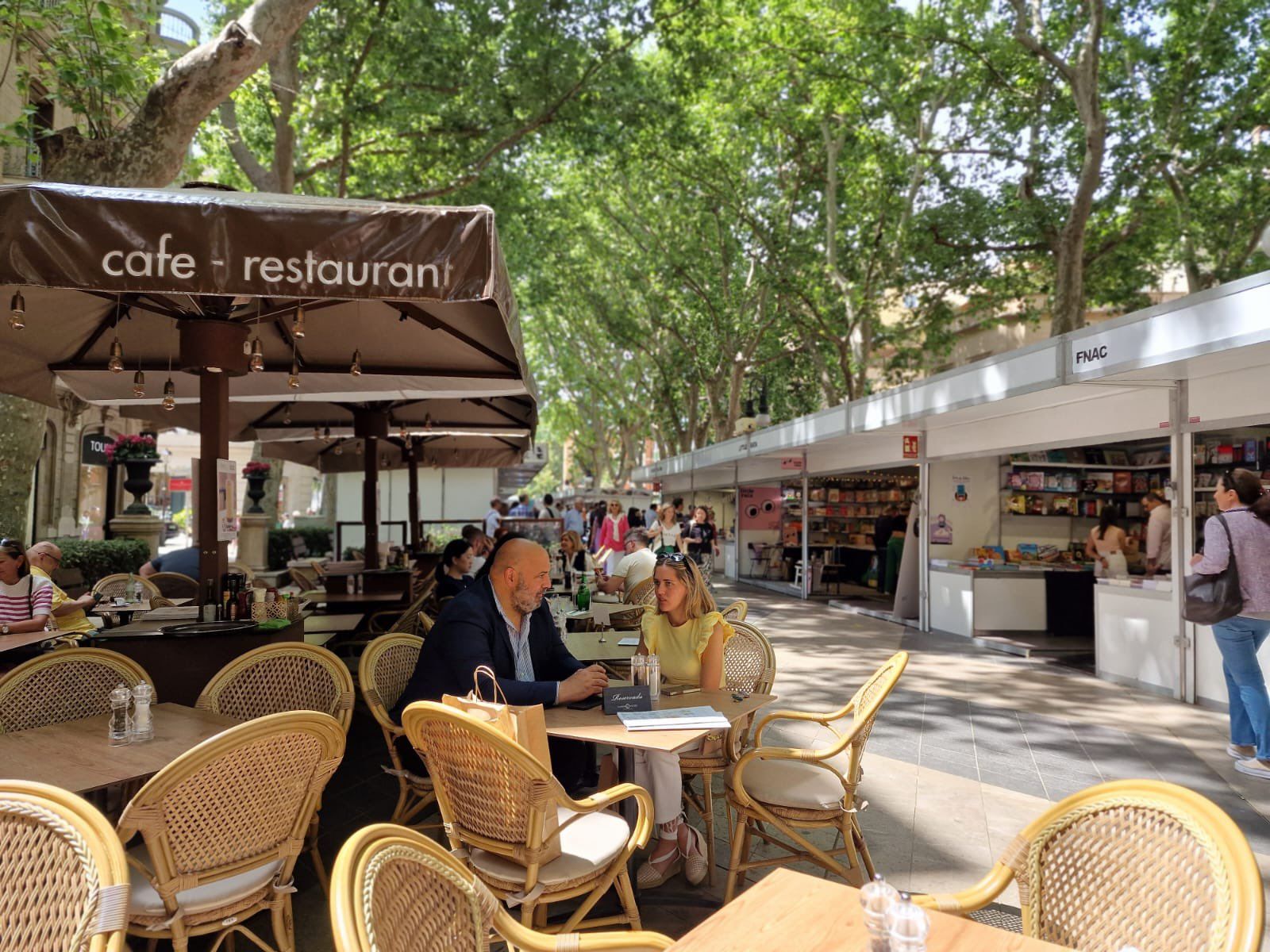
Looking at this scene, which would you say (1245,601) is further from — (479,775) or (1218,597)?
(479,775)

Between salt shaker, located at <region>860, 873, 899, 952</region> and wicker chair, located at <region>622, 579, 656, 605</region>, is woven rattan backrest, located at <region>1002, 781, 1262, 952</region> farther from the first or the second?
wicker chair, located at <region>622, 579, 656, 605</region>

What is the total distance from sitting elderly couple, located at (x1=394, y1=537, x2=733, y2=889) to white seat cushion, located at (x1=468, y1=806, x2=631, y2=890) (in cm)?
36

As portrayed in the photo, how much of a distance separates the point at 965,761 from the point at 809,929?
4.31 m

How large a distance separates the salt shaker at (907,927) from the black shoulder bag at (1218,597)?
5114 millimetres

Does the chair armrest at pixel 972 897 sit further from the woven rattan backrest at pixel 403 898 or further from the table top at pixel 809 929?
the woven rattan backrest at pixel 403 898

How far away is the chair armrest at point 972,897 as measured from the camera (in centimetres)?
199

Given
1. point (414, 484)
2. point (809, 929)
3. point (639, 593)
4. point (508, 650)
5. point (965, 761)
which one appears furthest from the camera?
point (414, 484)

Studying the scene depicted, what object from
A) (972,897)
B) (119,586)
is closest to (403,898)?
(972,897)

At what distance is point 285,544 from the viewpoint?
16750 millimetres

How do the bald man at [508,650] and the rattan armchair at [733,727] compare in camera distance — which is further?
the rattan armchair at [733,727]

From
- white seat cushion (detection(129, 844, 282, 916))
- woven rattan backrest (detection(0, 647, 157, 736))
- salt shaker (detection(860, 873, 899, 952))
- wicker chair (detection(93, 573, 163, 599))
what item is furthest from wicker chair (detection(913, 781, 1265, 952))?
wicker chair (detection(93, 573, 163, 599))

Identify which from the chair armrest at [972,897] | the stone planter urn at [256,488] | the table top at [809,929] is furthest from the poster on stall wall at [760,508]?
the table top at [809,929]

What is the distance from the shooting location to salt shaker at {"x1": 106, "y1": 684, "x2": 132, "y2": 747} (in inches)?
116

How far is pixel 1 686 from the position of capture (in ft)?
10.6
